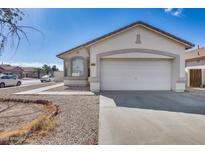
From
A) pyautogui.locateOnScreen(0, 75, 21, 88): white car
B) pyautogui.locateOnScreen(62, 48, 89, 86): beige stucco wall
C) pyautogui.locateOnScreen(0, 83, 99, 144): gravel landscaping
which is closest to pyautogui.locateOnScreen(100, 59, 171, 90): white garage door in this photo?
pyautogui.locateOnScreen(62, 48, 89, 86): beige stucco wall

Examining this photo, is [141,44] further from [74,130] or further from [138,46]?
[74,130]

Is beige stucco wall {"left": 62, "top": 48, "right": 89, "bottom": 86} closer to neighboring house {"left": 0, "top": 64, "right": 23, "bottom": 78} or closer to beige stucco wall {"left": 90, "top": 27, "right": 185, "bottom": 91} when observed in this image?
beige stucco wall {"left": 90, "top": 27, "right": 185, "bottom": 91}

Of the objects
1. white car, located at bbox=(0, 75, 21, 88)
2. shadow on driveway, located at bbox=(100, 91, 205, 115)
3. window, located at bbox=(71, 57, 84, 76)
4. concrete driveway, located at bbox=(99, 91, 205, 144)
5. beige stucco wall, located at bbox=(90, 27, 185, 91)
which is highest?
beige stucco wall, located at bbox=(90, 27, 185, 91)

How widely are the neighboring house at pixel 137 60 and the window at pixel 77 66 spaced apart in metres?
4.16

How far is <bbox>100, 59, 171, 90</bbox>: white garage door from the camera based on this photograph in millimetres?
13445

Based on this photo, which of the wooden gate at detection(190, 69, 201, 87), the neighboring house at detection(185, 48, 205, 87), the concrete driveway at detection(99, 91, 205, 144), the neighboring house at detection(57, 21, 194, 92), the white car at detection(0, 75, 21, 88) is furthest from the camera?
the white car at detection(0, 75, 21, 88)

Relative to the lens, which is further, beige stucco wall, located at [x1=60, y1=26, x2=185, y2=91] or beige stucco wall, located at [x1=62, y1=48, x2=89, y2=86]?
beige stucco wall, located at [x1=62, y1=48, x2=89, y2=86]

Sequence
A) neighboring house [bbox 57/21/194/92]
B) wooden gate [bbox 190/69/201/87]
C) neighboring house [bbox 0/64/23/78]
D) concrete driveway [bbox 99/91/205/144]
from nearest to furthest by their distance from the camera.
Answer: concrete driveway [bbox 99/91/205/144] < neighboring house [bbox 57/21/194/92] < wooden gate [bbox 190/69/201/87] < neighboring house [bbox 0/64/23/78]

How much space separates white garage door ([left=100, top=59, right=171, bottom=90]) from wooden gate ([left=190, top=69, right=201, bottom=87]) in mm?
6503

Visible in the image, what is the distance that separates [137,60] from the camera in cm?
1352
